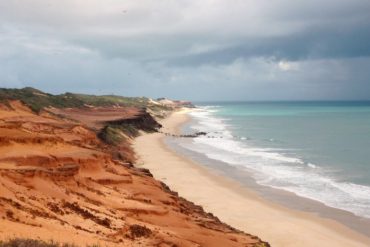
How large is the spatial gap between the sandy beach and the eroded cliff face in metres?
2.16

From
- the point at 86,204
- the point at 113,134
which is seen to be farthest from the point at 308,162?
the point at 86,204

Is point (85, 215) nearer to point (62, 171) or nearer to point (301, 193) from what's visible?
point (62, 171)

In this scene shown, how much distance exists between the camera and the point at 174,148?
5378cm

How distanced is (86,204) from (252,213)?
10.2 m

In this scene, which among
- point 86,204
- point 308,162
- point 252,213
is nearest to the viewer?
point 86,204

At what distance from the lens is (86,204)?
17.6 m

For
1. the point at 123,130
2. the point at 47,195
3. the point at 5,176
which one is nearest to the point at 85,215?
the point at 47,195

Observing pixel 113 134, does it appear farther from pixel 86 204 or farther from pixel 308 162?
pixel 86 204

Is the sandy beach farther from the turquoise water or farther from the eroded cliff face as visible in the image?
the turquoise water

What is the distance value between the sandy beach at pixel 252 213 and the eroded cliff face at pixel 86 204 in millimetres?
2157

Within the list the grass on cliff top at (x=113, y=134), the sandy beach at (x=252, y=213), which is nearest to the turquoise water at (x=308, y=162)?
the sandy beach at (x=252, y=213)

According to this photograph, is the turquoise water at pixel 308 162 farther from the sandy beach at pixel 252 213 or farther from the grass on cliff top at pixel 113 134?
the grass on cliff top at pixel 113 134

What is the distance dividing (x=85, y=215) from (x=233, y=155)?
32.8 metres

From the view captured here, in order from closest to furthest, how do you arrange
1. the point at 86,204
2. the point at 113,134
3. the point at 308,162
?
1. the point at 86,204
2. the point at 308,162
3. the point at 113,134
